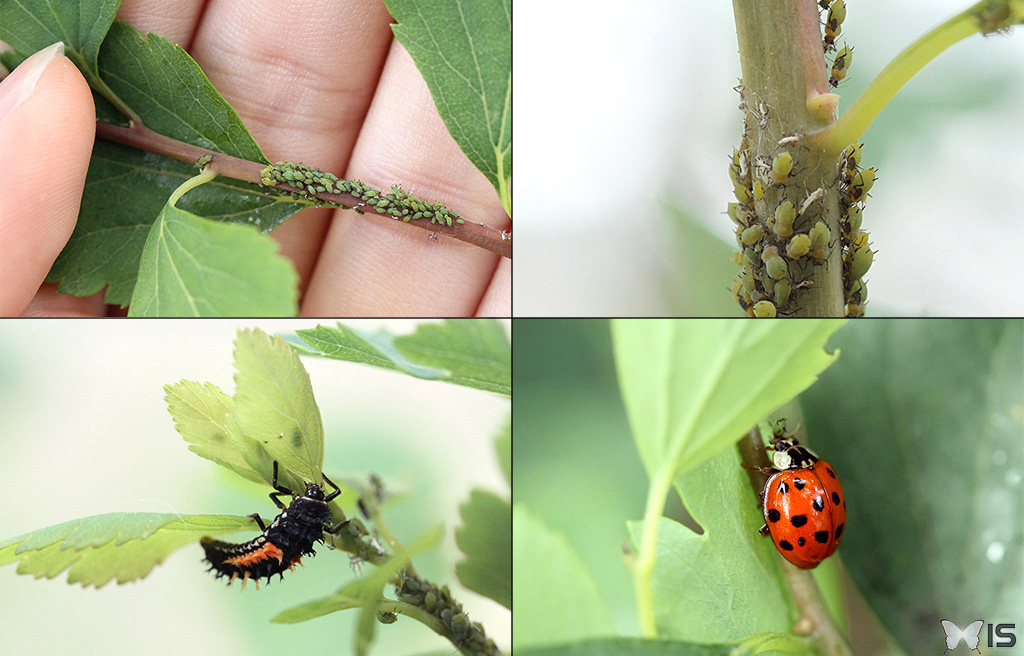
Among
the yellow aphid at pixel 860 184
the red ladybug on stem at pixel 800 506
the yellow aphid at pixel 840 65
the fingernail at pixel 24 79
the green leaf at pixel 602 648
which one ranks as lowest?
the green leaf at pixel 602 648

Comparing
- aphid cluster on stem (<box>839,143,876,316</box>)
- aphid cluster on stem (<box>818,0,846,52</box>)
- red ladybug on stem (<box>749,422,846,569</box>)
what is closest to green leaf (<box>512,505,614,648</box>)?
red ladybug on stem (<box>749,422,846,569</box>)

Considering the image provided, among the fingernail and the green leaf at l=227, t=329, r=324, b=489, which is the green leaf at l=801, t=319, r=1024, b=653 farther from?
the fingernail

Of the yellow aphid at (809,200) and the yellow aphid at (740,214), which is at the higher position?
the yellow aphid at (740,214)

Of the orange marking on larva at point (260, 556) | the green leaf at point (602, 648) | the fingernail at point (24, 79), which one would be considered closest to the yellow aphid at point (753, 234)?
the green leaf at point (602, 648)

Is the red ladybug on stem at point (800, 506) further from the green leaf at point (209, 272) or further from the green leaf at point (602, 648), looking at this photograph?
the green leaf at point (209, 272)

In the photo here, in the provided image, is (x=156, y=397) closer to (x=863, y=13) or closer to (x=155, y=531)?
(x=155, y=531)

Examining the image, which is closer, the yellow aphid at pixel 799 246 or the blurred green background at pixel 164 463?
the yellow aphid at pixel 799 246

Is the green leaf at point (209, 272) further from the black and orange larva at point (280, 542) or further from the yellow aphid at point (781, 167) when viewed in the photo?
the yellow aphid at point (781, 167)
